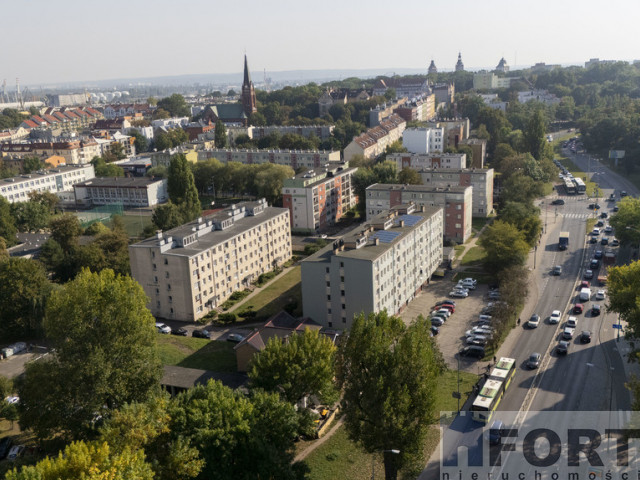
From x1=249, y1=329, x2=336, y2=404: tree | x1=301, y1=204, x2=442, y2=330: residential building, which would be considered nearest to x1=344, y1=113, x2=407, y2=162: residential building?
x1=301, y1=204, x2=442, y2=330: residential building

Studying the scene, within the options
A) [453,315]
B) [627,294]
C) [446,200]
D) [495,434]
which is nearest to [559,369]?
[627,294]

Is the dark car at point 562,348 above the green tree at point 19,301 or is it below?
below

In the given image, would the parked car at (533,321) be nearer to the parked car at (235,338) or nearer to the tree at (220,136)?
the parked car at (235,338)

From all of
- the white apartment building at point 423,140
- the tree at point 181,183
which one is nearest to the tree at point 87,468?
the tree at point 181,183

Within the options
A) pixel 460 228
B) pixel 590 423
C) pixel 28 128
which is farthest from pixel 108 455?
pixel 28 128

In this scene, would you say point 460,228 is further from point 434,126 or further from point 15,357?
point 434,126

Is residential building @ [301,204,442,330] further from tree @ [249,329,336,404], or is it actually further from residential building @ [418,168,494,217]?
residential building @ [418,168,494,217]
